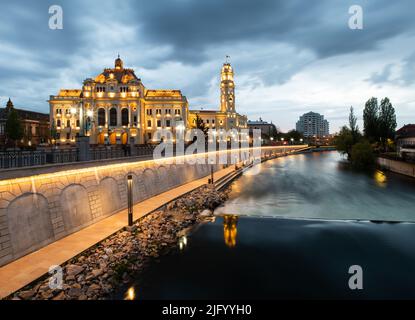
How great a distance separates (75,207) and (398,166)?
56.6 m

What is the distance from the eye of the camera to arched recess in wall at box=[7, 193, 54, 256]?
474 inches

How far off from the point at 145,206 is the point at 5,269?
11.8 metres

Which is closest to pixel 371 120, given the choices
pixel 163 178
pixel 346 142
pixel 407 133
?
pixel 346 142

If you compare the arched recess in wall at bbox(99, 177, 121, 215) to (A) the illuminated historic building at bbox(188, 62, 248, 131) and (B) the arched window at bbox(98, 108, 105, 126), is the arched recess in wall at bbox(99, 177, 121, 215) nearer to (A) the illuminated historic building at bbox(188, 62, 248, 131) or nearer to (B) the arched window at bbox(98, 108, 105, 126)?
(B) the arched window at bbox(98, 108, 105, 126)

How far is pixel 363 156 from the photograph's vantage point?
69.1 m

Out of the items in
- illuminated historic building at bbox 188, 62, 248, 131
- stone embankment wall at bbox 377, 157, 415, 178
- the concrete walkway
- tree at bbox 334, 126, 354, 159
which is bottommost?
the concrete walkway

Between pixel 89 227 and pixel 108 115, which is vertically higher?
pixel 108 115

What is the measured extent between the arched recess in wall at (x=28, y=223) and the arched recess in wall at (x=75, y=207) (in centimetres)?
122

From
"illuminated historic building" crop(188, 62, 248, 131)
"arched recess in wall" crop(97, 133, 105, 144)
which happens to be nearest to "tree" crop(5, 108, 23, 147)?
"arched recess in wall" crop(97, 133, 105, 144)

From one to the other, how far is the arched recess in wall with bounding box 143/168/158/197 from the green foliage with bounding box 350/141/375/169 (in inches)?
2275

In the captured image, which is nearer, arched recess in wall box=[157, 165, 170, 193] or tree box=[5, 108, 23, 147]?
arched recess in wall box=[157, 165, 170, 193]
